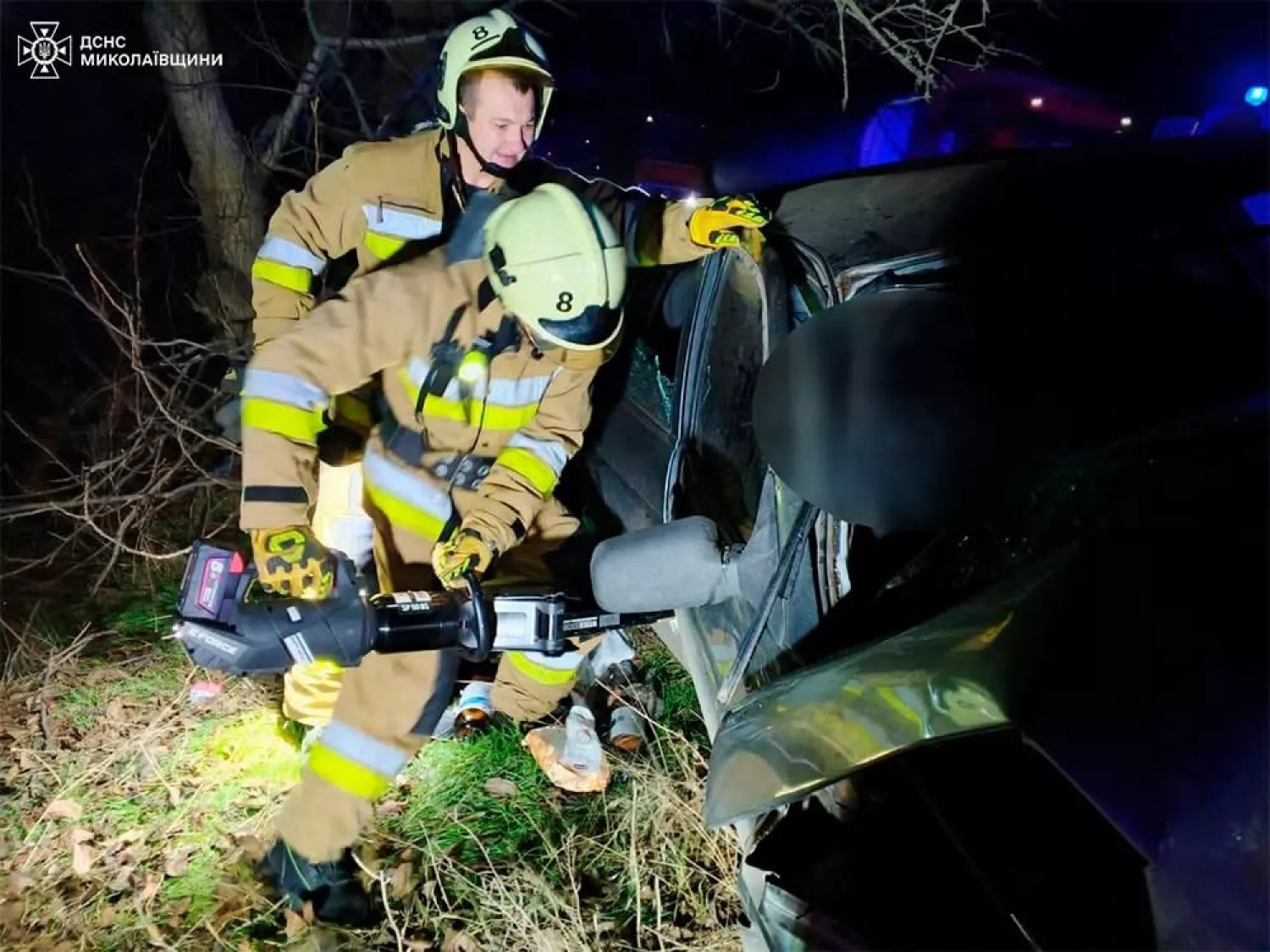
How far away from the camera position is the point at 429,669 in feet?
9.25

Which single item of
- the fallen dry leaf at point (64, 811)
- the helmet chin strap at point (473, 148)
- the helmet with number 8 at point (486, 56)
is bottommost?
the fallen dry leaf at point (64, 811)

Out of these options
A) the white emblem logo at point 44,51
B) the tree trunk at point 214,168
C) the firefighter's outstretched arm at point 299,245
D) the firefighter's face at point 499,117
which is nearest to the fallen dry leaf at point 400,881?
the firefighter's outstretched arm at point 299,245

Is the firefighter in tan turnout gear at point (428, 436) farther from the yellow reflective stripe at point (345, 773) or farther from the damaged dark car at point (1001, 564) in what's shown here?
the damaged dark car at point (1001, 564)

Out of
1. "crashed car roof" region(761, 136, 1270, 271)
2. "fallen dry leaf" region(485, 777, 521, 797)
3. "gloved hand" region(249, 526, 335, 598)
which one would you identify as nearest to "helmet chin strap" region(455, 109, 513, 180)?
"crashed car roof" region(761, 136, 1270, 271)

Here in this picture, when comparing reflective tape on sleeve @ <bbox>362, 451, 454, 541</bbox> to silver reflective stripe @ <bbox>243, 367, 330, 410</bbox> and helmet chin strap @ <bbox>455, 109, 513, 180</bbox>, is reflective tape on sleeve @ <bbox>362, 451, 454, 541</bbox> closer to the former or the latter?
silver reflective stripe @ <bbox>243, 367, 330, 410</bbox>

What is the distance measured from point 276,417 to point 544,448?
0.80 metres

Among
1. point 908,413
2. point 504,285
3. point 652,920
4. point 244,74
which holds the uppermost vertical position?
point 244,74

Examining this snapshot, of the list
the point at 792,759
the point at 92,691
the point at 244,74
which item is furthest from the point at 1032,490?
the point at 244,74

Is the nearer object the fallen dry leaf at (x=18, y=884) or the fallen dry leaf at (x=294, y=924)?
the fallen dry leaf at (x=294, y=924)

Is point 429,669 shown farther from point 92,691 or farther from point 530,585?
point 92,691

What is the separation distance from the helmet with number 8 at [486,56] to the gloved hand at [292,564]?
4.83ft

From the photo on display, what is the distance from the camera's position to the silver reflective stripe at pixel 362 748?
8.95ft

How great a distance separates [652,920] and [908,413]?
1.78m

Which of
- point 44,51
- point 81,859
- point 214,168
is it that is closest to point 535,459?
point 81,859
